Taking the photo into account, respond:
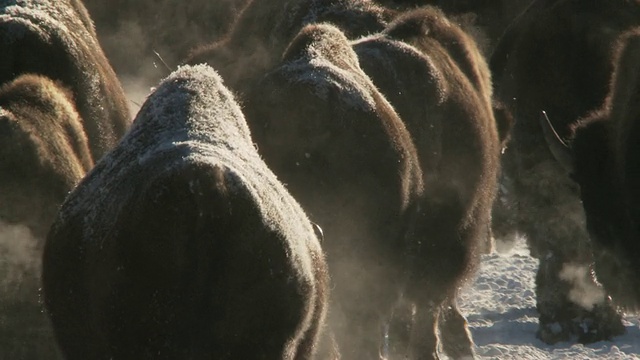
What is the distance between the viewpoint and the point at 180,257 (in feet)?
10.5

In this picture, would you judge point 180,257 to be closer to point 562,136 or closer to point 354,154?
point 354,154

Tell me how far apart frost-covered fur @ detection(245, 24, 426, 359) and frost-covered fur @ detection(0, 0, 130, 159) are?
1320 mm

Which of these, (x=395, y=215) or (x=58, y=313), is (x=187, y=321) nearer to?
(x=58, y=313)

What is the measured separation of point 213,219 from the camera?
10.6 feet

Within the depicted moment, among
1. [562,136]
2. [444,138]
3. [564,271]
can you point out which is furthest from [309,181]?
[564,271]

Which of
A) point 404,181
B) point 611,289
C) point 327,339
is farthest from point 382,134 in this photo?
point 611,289

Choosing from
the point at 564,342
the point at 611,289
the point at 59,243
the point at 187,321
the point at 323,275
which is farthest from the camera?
the point at 564,342

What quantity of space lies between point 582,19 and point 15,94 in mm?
4767

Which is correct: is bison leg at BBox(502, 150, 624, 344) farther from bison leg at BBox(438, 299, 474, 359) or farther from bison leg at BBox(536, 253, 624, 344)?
bison leg at BBox(438, 299, 474, 359)

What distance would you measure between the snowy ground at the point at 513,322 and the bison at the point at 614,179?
2.00 m

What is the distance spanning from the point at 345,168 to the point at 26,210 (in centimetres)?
133

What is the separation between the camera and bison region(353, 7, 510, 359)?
6.41 meters

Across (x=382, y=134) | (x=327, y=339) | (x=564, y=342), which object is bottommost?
(x=564, y=342)

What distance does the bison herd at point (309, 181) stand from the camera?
10.7 ft
